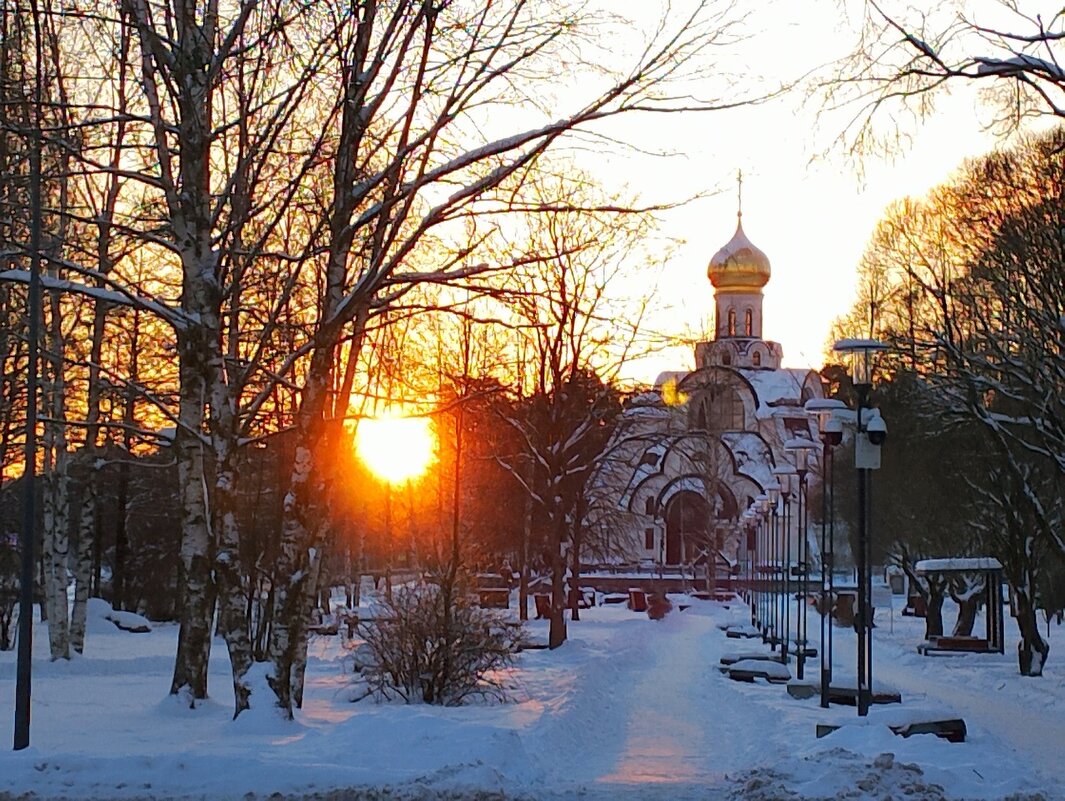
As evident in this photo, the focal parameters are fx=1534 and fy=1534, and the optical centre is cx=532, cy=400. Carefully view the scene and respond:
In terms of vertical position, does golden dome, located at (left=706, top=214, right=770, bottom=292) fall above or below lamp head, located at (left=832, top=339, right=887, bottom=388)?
above

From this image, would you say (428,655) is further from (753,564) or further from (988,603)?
(753,564)

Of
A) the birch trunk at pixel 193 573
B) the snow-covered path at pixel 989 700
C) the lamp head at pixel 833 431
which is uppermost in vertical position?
the lamp head at pixel 833 431

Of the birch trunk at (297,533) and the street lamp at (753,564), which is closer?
the birch trunk at (297,533)

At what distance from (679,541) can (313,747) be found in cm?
6944

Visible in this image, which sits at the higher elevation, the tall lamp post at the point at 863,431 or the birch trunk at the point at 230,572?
the tall lamp post at the point at 863,431

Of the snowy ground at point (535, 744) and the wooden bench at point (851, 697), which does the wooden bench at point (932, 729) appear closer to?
the snowy ground at point (535, 744)

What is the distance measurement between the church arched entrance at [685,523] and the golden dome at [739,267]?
47.5 ft

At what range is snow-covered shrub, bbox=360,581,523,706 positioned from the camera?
1916 cm

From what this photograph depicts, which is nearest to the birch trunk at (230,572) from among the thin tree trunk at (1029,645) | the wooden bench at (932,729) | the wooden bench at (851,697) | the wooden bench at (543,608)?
the wooden bench at (932,729)

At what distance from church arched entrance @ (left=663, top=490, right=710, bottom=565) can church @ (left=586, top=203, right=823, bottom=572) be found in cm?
5

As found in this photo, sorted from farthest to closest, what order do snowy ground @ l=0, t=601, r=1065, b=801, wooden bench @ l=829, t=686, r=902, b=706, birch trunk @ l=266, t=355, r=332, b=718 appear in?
wooden bench @ l=829, t=686, r=902, b=706
birch trunk @ l=266, t=355, r=332, b=718
snowy ground @ l=0, t=601, r=1065, b=801

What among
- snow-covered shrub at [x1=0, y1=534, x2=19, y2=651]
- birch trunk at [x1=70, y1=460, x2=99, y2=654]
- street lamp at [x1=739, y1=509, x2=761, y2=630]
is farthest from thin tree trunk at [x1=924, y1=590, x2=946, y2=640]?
snow-covered shrub at [x1=0, y1=534, x2=19, y2=651]

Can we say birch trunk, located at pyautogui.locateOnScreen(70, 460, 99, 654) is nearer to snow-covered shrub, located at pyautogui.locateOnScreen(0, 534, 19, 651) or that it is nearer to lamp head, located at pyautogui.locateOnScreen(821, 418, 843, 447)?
snow-covered shrub, located at pyautogui.locateOnScreen(0, 534, 19, 651)

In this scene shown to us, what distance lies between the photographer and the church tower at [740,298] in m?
87.8
